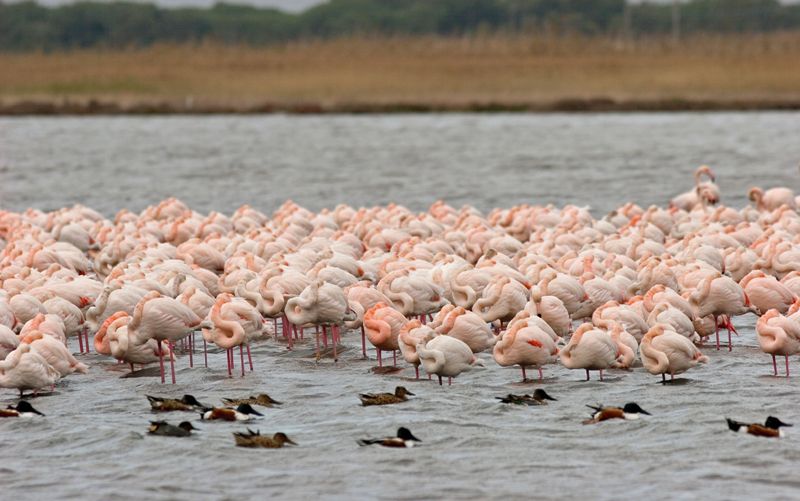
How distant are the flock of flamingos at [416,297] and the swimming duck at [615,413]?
3.57 ft

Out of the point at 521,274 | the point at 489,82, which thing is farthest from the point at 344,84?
the point at 521,274

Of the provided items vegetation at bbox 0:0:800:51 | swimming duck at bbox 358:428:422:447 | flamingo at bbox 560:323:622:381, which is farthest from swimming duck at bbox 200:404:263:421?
vegetation at bbox 0:0:800:51

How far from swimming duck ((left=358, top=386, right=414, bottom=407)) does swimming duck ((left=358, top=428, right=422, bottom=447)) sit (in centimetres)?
114

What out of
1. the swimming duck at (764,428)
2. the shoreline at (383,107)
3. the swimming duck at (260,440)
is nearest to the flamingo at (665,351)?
the swimming duck at (764,428)

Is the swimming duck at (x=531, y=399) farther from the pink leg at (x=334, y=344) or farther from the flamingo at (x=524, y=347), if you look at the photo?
the pink leg at (x=334, y=344)

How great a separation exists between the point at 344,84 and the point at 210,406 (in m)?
45.8

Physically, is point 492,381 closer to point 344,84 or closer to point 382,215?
point 382,215

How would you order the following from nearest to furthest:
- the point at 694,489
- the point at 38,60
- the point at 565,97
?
the point at 694,489 → the point at 565,97 → the point at 38,60

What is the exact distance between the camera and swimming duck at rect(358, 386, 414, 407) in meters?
12.8

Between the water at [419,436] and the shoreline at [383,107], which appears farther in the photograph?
the shoreline at [383,107]

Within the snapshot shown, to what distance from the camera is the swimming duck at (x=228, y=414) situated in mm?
12266

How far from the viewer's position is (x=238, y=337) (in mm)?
14000

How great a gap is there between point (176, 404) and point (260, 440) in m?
1.50

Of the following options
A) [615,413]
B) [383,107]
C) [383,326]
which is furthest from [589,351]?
[383,107]
